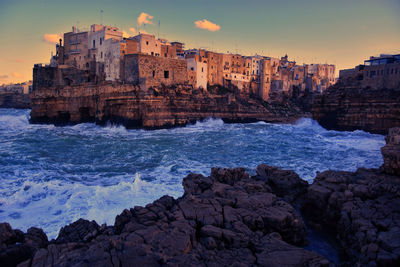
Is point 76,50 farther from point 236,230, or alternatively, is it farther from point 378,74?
point 236,230

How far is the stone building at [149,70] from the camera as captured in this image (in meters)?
35.4

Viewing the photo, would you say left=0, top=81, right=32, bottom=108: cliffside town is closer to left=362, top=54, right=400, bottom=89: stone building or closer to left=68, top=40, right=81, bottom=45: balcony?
left=68, top=40, right=81, bottom=45: balcony

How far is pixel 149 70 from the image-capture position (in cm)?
3619

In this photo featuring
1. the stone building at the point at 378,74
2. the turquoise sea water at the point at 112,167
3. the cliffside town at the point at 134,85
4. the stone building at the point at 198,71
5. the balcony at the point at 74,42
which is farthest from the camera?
the stone building at the point at 198,71

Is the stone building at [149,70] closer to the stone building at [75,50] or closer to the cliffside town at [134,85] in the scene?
the cliffside town at [134,85]

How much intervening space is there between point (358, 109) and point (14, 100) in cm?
9933

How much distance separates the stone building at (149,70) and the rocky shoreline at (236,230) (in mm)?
28378

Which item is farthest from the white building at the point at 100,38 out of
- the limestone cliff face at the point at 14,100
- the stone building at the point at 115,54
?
the limestone cliff face at the point at 14,100

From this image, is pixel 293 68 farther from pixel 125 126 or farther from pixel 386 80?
pixel 125 126

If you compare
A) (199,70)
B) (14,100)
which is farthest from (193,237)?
(14,100)

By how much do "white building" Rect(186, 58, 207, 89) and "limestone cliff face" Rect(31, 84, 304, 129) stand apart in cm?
255

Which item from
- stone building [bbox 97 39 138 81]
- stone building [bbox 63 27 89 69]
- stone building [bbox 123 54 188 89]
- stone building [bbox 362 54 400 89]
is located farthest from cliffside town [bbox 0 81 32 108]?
stone building [bbox 362 54 400 89]

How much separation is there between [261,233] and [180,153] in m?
14.4

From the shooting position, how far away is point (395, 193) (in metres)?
8.30
